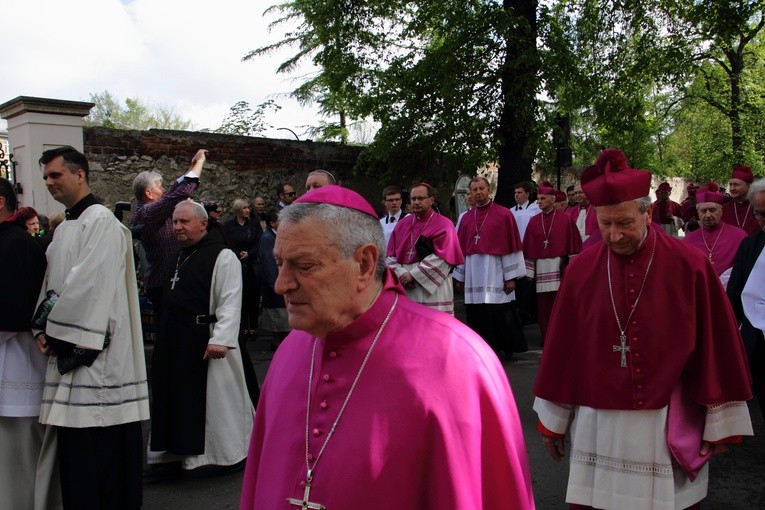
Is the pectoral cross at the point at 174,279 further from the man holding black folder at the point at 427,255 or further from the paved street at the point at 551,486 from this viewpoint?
the man holding black folder at the point at 427,255

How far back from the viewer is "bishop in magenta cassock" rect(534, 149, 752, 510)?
300 cm

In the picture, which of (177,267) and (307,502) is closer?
(307,502)

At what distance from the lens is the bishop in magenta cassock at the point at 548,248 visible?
9125mm

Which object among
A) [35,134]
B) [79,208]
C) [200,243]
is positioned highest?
[35,134]

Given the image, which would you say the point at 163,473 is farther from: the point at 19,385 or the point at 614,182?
the point at 614,182

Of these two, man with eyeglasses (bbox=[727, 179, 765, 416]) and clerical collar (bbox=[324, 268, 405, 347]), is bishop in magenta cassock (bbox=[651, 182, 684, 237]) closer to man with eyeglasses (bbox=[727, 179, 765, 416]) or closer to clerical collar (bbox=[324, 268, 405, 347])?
man with eyeglasses (bbox=[727, 179, 765, 416])

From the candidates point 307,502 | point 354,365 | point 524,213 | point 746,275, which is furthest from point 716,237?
point 307,502

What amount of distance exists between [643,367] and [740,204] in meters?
5.88

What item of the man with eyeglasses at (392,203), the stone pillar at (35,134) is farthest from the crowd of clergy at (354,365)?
the stone pillar at (35,134)

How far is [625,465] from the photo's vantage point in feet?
10.0

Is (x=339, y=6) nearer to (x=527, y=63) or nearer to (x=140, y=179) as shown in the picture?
(x=527, y=63)

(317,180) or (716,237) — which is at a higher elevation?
(317,180)

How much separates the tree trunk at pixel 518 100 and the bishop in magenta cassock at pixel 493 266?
160 inches

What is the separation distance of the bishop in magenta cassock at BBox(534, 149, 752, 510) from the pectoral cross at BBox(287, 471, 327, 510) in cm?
172
